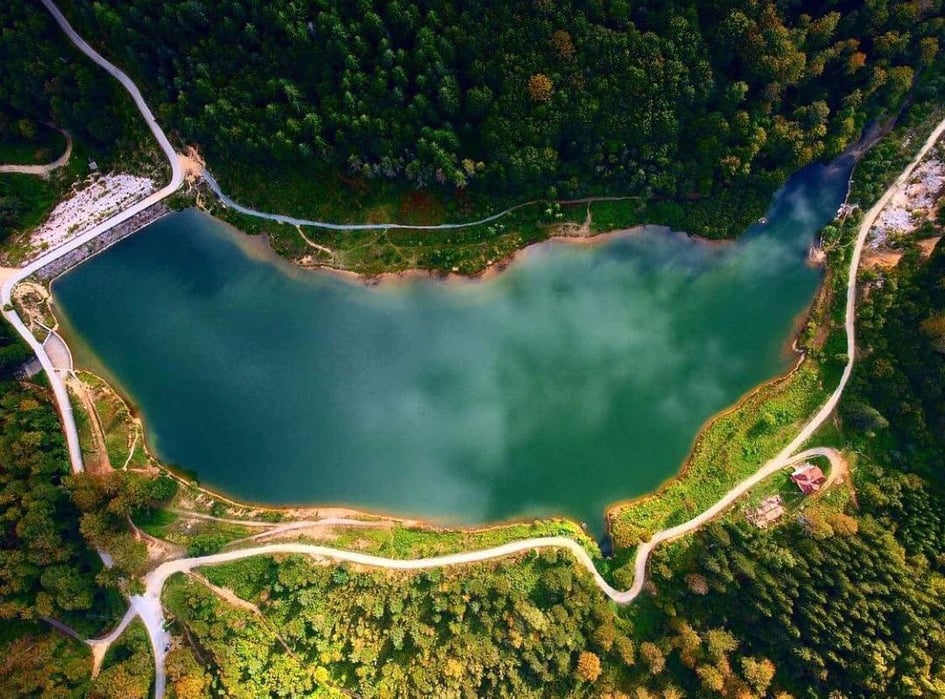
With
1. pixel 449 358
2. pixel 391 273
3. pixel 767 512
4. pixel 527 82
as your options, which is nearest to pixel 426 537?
pixel 449 358

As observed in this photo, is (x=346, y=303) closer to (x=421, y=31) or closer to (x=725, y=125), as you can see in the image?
(x=421, y=31)

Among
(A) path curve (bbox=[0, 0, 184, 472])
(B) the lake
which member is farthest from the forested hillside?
(B) the lake

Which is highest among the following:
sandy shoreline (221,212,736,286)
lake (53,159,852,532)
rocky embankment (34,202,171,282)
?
rocky embankment (34,202,171,282)

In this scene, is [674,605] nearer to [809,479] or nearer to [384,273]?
[809,479]

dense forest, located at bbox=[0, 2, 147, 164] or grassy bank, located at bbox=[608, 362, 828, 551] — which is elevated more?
dense forest, located at bbox=[0, 2, 147, 164]

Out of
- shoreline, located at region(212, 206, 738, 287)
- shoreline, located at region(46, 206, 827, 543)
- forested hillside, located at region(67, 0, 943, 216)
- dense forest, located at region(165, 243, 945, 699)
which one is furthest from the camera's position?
shoreline, located at region(212, 206, 738, 287)

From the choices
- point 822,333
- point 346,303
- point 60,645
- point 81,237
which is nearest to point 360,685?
point 60,645

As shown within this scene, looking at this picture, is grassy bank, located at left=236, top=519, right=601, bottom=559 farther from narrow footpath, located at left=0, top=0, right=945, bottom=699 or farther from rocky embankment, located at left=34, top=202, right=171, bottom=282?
rocky embankment, located at left=34, top=202, right=171, bottom=282

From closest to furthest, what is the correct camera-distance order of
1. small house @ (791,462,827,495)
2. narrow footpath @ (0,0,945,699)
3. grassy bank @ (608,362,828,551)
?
1. narrow footpath @ (0,0,945,699)
2. small house @ (791,462,827,495)
3. grassy bank @ (608,362,828,551)
